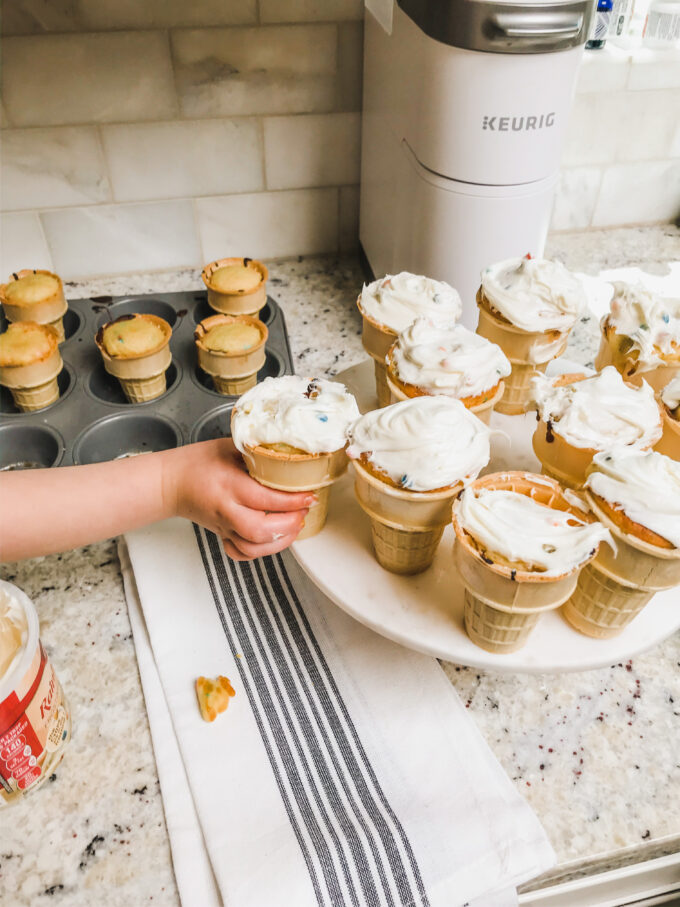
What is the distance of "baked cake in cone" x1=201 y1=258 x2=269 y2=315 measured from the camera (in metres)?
1.25

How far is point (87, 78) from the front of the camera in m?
1.28

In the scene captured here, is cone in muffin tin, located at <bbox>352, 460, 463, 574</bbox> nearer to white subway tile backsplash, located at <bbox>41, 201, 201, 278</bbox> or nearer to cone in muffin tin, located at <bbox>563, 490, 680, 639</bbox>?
cone in muffin tin, located at <bbox>563, 490, 680, 639</bbox>

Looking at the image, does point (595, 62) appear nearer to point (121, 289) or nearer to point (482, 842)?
point (121, 289)

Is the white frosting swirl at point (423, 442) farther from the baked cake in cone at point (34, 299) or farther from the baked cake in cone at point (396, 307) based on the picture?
the baked cake in cone at point (34, 299)

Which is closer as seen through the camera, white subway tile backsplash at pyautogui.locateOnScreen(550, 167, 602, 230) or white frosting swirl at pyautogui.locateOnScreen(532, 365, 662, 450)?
white frosting swirl at pyautogui.locateOnScreen(532, 365, 662, 450)

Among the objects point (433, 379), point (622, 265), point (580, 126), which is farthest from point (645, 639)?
point (580, 126)

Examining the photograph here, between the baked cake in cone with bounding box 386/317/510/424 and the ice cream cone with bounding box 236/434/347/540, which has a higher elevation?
the baked cake in cone with bounding box 386/317/510/424

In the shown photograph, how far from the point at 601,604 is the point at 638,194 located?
130 cm

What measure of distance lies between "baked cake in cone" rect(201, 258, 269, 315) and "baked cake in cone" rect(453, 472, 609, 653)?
0.73 meters

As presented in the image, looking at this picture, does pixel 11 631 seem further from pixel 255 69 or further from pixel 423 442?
pixel 255 69

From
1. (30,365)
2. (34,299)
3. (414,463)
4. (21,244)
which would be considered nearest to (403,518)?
(414,463)

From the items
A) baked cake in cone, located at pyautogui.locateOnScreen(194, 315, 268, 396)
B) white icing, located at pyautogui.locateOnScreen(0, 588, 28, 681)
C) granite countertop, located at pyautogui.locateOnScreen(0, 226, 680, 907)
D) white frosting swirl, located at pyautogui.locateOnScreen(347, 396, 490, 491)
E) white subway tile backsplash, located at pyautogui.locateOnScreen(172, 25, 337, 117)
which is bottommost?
granite countertop, located at pyautogui.locateOnScreen(0, 226, 680, 907)

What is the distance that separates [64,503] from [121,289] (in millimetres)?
845

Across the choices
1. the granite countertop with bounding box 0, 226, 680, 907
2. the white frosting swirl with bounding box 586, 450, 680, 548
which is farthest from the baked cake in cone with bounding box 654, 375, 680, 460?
the granite countertop with bounding box 0, 226, 680, 907
